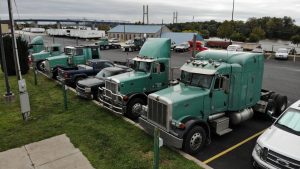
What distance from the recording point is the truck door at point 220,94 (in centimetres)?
875

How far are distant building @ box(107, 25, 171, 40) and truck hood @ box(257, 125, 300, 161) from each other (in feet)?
192

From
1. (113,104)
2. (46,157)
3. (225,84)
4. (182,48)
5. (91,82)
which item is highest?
(225,84)

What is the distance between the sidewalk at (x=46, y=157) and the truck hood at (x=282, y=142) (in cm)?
493

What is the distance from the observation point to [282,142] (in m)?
6.36

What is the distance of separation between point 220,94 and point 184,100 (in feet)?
5.60

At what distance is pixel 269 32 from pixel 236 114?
272 ft

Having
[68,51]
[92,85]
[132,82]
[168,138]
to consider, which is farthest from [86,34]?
[168,138]

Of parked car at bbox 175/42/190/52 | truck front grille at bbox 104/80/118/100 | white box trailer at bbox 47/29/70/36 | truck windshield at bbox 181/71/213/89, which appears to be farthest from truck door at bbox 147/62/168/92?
white box trailer at bbox 47/29/70/36

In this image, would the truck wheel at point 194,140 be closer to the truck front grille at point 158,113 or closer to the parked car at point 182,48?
the truck front grille at point 158,113

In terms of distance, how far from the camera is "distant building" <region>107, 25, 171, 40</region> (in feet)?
213

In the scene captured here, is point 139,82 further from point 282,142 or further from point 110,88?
point 282,142

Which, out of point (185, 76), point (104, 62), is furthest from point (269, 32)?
point (185, 76)

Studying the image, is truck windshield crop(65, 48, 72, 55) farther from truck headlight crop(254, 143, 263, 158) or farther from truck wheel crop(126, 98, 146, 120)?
truck headlight crop(254, 143, 263, 158)

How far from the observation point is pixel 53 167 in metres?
7.40
